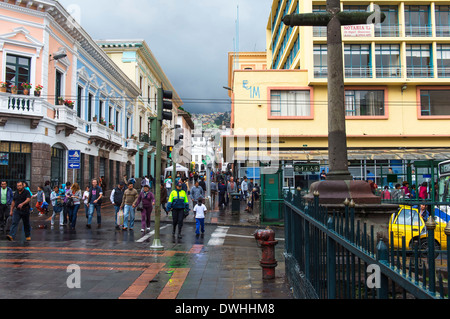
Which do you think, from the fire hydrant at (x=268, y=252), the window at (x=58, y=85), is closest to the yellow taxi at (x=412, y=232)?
the fire hydrant at (x=268, y=252)

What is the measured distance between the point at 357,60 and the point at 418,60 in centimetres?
474

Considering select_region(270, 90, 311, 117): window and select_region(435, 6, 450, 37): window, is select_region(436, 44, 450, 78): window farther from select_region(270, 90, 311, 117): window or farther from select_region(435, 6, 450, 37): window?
select_region(270, 90, 311, 117): window

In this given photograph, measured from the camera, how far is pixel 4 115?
60.7 ft

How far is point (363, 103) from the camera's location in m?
30.1

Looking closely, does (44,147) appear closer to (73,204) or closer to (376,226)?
(73,204)

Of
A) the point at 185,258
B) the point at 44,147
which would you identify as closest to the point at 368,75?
the point at 44,147

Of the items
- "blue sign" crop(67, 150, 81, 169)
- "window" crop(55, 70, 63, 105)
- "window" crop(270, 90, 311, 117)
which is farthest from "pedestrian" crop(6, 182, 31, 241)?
"window" crop(270, 90, 311, 117)

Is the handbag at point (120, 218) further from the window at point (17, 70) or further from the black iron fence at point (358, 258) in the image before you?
the window at point (17, 70)

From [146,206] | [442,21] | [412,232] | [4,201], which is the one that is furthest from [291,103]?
[412,232]

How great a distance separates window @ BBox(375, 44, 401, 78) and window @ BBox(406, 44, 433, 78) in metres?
0.93

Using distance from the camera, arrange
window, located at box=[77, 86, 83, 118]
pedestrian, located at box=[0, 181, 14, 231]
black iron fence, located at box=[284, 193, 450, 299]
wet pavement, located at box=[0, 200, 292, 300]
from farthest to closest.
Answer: window, located at box=[77, 86, 83, 118]
pedestrian, located at box=[0, 181, 14, 231]
wet pavement, located at box=[0, 200, 292, 300]
black iron fence, located at box=[284, 193, 450, 299]

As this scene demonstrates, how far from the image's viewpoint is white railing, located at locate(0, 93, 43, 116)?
1864 centimetres

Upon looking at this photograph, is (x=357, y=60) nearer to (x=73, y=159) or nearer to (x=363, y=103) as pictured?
(x=363, y=103)

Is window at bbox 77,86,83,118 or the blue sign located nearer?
the blue sign
